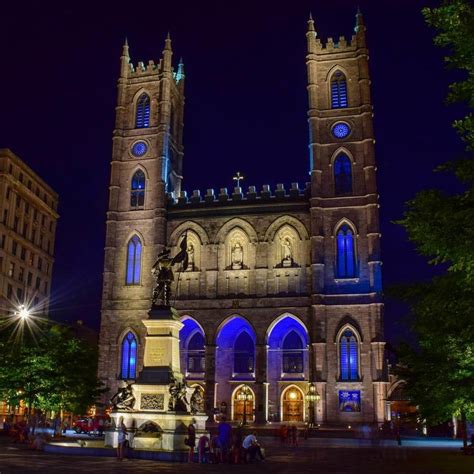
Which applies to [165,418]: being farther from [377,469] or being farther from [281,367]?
[281,367]

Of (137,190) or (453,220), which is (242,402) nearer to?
(137,190)

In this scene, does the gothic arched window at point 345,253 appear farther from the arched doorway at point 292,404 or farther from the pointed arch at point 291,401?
the arched doorway at point 292,404

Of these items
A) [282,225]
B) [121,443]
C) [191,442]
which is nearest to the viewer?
[121,443]

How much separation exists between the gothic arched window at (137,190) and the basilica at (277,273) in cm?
10

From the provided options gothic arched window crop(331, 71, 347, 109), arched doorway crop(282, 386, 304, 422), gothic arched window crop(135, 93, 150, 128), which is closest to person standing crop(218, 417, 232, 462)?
arched doorway crop(282, 386, 304, 422)

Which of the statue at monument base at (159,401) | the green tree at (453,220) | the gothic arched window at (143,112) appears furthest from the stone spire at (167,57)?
the green tree at (453,220)

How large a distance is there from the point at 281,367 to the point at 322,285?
7681 mm

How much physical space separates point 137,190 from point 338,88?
65.7 feet

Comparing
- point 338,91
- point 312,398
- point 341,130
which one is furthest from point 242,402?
point 338,91

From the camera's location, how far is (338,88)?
5428 centimetres

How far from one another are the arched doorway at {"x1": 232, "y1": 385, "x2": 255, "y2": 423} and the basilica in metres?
0.08

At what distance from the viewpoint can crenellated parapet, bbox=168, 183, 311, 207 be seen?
51781 mm

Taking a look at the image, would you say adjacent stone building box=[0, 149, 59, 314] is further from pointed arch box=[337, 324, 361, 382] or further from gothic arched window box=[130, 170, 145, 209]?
pointed arch box=[337, 324, 361, 382]

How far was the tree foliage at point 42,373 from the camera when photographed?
32.8 metres
